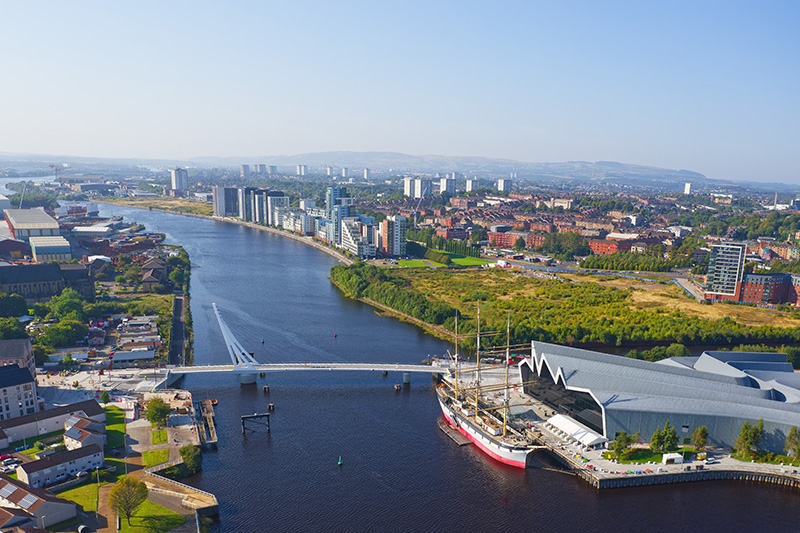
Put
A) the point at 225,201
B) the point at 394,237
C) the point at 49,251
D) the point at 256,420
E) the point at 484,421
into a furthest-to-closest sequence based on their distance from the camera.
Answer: the point at 225,201 → the point at 394,237 → the point at 49,251 → the point at 256,420 → the point at 484,421

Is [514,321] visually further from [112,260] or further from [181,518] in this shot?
[112,260]

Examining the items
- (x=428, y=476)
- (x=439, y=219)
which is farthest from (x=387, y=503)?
(x=439, y=219)

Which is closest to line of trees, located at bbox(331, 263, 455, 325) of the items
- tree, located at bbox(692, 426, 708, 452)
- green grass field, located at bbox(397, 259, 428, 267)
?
green grass field, located at bbox(397, 259, 428, 267)

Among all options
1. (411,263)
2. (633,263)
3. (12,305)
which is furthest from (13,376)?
(633,263)

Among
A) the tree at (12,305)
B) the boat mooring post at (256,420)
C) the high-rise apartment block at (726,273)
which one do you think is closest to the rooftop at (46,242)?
the tree at (12,305)

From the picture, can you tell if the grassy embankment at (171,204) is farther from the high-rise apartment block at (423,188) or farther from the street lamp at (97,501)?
the street lamp at (97,501)

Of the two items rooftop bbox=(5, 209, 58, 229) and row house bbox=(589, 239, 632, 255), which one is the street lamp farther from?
row house bbox=(589, 239, 632, 255)

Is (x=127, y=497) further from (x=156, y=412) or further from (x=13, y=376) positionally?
(x=13, y=376)
